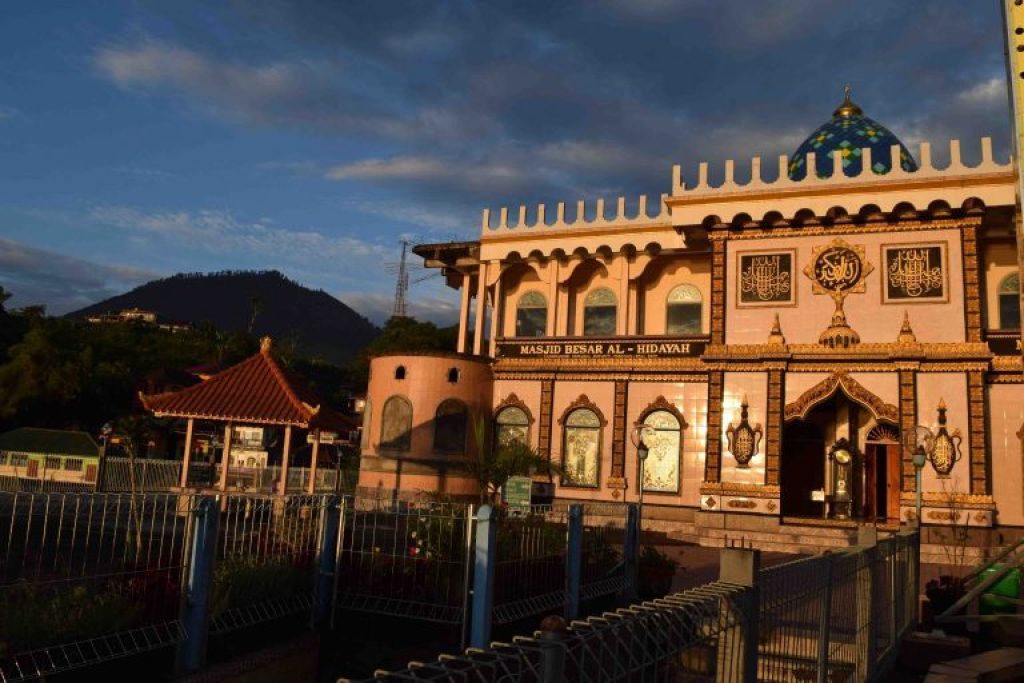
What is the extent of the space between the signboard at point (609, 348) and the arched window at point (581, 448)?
2112 millimetres

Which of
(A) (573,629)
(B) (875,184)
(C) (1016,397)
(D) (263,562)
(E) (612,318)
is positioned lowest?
(D) (263,562)

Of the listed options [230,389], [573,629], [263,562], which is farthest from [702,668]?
[230,389]

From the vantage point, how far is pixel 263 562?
9.87m

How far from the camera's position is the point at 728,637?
4770mm

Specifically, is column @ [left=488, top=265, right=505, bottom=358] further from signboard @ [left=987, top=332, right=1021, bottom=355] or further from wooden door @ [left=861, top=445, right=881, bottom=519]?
signboard @ [left=987, top=332, right=1021, bottom=355]

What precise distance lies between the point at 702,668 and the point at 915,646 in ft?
27.3

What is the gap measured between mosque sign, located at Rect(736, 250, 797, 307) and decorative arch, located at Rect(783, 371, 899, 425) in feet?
8.86

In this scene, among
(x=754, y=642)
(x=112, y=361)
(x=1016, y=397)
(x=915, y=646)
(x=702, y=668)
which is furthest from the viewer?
(x=112, y=361)

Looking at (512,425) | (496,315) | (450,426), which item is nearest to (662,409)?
(512,425)

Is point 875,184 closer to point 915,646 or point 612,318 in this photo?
point 612,318

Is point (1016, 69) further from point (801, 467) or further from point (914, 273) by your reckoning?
point (801, 467)

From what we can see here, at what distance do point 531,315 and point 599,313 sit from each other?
9.16 feet

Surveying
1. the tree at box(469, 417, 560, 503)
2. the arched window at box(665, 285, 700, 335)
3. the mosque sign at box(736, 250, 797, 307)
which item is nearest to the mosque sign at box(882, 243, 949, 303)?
the mosque sign at box(736, 250, 797, 307)

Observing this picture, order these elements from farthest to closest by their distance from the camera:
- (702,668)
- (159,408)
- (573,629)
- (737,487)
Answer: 1. (737,487)
2. (159,408)
3. (702,668)
4. (573,629)
